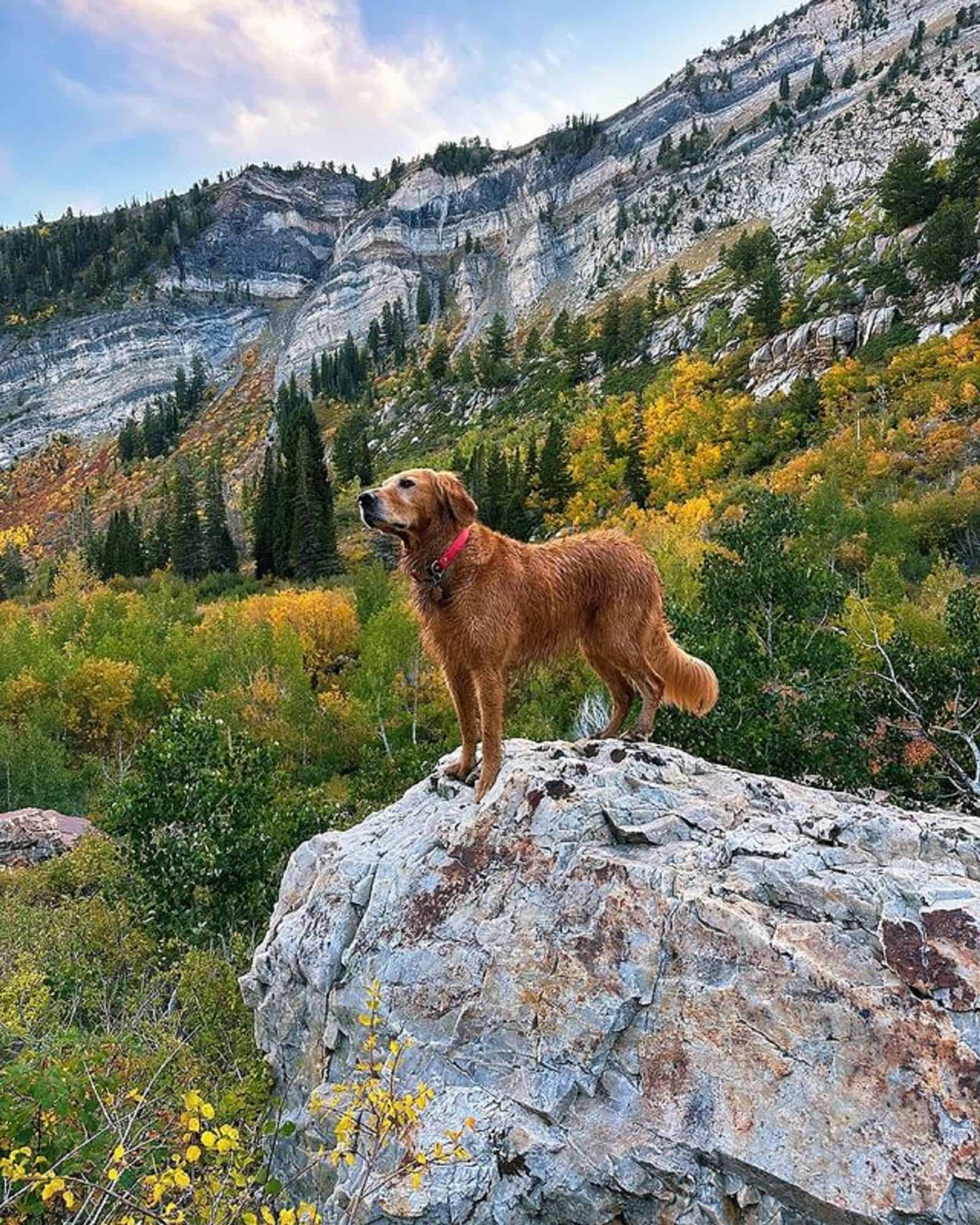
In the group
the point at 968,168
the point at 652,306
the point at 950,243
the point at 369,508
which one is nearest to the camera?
the point at 369,508

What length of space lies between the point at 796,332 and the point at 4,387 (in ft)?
468

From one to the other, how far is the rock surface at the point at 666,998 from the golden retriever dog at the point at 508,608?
0.66 metres

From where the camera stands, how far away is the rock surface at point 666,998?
10.6ft

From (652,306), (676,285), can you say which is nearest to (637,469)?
(652,306)

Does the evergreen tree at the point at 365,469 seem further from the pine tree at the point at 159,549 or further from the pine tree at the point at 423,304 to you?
the pine tree at the point at 423,304

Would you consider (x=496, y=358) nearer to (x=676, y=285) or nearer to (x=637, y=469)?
(x=676, y=285)

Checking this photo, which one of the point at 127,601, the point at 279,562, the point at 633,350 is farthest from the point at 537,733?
the point at 633,350

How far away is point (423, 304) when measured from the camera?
13562cm

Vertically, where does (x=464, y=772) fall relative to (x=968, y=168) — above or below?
below

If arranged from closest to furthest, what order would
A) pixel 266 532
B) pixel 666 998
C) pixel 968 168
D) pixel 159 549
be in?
pixel 666 998 → pixel 266 532 → pixel 968 168 → pixel 159 549

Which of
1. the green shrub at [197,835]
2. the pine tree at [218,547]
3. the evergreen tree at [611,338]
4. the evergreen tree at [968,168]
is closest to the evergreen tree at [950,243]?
the evergreen tree at [968,168]

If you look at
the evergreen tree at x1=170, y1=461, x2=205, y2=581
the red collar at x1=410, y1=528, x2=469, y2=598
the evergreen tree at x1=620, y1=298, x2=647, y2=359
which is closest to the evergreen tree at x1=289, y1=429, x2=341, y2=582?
the evergreen tree at x1=170, y1=461, x2=205, y2=581

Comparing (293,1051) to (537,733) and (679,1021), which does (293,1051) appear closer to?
(679,1021)

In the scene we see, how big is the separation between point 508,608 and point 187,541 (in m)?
57.4
